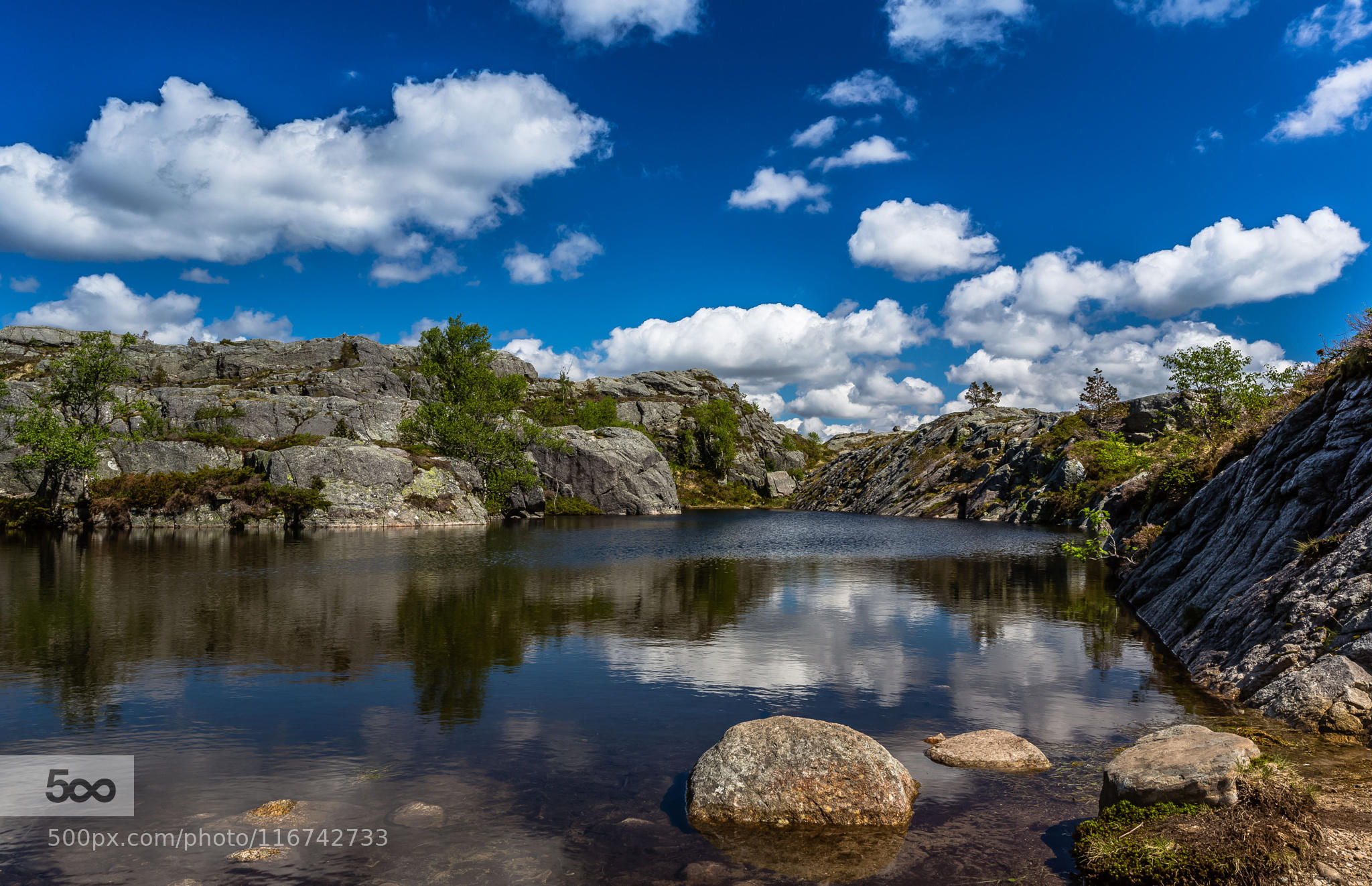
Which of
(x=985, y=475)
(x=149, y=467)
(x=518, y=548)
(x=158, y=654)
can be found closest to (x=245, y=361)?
(x=149, y=467)

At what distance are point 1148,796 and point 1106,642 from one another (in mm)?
17586

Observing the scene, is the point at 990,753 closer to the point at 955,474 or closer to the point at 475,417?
the point at 475,417

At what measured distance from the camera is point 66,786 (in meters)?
12.3

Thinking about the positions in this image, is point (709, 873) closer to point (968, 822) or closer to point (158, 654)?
point (968, 822)

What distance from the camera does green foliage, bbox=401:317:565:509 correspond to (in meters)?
106

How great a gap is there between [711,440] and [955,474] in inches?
2869

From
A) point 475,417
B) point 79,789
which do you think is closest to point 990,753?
point 79,789

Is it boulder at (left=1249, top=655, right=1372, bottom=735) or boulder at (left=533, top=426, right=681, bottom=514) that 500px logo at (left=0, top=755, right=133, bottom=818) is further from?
boulder at (left=533, top=426, right=681, bottom=514)

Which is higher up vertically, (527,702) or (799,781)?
(799,781)

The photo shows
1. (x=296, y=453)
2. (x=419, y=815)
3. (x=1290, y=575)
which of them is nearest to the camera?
(x=419, y=815)

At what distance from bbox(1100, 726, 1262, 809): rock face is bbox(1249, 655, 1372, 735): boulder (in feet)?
16.5

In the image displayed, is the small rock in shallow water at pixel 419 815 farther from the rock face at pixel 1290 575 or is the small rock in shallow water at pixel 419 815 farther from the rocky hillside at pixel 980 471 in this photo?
the rocky hillside at pixel 980 471

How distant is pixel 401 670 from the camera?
2020 centimetres

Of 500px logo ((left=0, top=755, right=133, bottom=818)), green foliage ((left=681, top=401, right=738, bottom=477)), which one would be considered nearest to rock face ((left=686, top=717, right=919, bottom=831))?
500px logo ((left=0, top=755, right=133, bottom=818))
